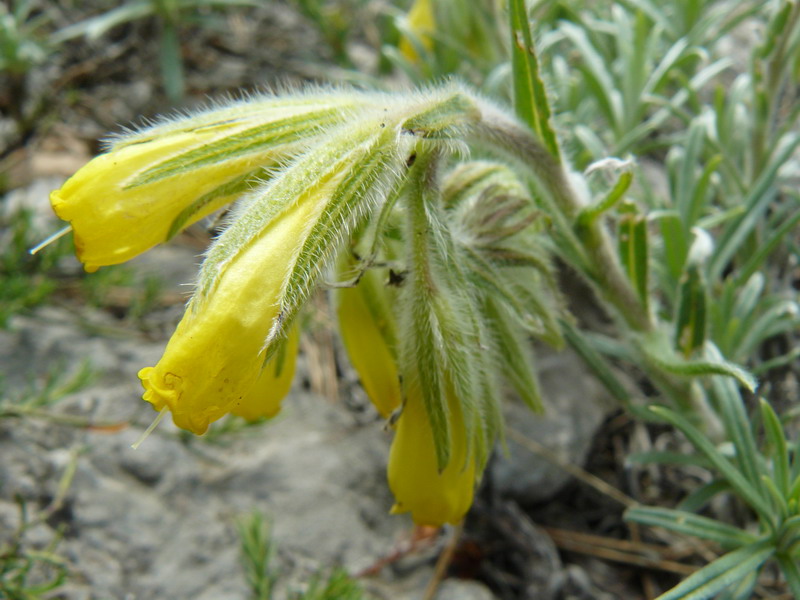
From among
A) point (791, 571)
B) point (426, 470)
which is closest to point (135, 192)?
point (426, 470)

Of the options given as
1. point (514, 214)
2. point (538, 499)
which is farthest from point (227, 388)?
point (538, 499)

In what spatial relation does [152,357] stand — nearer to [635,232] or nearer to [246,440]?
[246,440]

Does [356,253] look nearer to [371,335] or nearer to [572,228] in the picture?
[371,335]

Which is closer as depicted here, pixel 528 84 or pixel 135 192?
pixel 135 192

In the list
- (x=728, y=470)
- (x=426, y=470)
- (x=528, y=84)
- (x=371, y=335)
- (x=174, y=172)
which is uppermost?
(x=174, y=172)

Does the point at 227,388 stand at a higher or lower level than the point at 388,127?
lower

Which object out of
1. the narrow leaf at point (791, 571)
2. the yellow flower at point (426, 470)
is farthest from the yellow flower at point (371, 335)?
the narrow leaf at point (791, 571)

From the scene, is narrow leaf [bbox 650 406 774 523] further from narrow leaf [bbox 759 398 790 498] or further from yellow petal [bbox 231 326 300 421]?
yellow petal [bbox 231 326 300 421]
